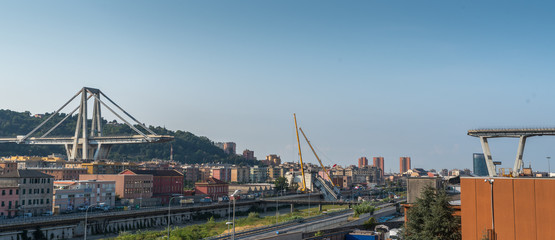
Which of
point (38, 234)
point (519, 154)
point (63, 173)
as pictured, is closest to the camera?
point (38, 234)

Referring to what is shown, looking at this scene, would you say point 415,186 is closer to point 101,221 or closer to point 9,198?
point 101,221

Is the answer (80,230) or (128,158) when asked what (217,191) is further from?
(128,158)

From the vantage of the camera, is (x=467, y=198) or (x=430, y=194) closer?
(x=467, y=198)

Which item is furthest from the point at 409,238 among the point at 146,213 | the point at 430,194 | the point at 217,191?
the point at 217,191

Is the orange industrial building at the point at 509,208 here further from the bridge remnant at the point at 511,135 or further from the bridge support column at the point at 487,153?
the bridge support column at the point at 487,153

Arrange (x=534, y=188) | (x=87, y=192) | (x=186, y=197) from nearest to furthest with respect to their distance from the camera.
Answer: (x=534, y=188), (x=87, y=192), (x=186, y=197)

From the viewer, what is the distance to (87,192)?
249 ft

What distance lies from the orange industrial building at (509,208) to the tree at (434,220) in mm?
2820

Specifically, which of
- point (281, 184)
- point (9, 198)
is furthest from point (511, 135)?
point (281, 184)

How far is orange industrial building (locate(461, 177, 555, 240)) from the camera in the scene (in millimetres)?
25859

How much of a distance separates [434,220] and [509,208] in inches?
225

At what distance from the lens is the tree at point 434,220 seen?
3139 cm

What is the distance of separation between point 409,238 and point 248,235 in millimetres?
21506

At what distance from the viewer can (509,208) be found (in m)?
26.9
